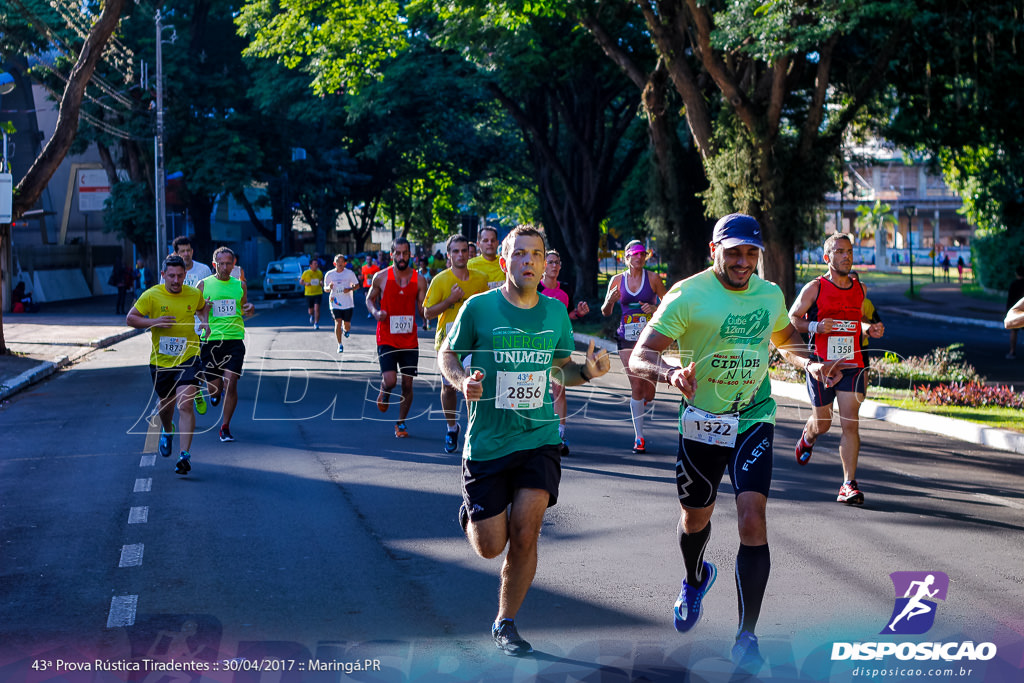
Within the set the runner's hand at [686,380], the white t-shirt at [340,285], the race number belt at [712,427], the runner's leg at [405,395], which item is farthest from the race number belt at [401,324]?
the white t-shirt at [340,285]

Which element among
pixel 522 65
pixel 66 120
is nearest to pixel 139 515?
pixel 66 120

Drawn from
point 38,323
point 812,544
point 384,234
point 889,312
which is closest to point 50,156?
point 38,323

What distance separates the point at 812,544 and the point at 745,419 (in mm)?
2191

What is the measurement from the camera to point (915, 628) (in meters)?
5.55

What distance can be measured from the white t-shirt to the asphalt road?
9.97 meters

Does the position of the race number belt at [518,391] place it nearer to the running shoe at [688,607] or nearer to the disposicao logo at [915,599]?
the running shoe at [688,607]

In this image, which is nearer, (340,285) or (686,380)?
(686,380)

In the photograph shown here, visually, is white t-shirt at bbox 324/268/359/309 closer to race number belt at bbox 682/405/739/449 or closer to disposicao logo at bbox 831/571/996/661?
disposicao logo at bbox 831/571/996/661

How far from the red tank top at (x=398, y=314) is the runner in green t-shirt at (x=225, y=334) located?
136 centimetres

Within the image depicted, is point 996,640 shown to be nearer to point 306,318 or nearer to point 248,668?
point 248,668

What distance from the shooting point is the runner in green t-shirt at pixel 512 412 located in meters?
5.14

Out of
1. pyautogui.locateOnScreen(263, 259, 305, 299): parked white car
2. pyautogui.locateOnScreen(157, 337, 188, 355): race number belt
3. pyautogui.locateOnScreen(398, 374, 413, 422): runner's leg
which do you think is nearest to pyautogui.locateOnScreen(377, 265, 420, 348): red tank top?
pyautogui.locateOnScreen(398, 374, 413, 422): runner's leg

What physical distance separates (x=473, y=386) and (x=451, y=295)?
18.8 feet

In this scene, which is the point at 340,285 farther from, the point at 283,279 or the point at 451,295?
the point at 283,279
